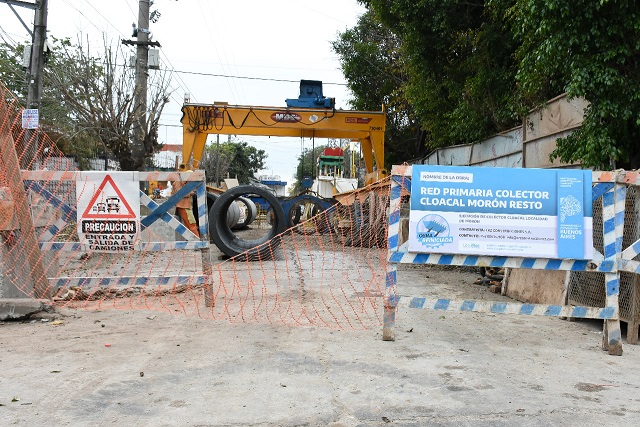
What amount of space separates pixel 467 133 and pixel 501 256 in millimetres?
9465

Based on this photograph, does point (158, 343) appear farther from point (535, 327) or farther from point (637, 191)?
point (637, 191)

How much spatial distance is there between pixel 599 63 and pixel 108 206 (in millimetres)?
6497

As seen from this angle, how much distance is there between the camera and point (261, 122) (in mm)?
15820

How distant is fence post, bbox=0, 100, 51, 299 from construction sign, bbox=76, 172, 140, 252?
0.53 metres

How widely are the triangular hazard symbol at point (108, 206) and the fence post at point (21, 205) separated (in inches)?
24.3

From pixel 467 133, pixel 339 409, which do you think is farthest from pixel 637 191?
pixel 467 133

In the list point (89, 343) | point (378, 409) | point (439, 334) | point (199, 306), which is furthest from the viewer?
point (199, 306)

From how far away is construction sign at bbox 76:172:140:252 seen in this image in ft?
21.0

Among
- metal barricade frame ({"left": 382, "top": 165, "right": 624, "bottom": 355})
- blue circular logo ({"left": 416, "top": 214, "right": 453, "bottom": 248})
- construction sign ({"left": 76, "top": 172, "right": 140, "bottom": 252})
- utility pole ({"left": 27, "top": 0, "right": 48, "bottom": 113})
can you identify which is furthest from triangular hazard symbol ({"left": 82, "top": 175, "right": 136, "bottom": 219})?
utility pole ({"left": 27, "top": 0, "right": 48, "bottom": 113})

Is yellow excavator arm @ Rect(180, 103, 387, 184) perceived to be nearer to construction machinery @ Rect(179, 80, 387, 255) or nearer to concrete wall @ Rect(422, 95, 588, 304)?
construction machinery @ Rect(179, 80, 387, 255)

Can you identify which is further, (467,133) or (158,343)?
(467,133)

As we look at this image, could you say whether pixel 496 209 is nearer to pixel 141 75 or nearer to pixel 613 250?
pixel 613 250

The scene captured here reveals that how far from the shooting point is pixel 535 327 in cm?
→ 646

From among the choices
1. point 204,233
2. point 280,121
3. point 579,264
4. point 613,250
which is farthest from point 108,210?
point 280,121
